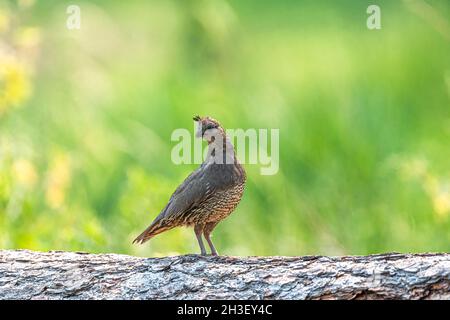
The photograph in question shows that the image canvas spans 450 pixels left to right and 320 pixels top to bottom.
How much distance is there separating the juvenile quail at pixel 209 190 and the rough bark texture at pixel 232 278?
0.84 ft

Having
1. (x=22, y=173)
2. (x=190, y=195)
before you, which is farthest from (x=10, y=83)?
(x=190, y=195)

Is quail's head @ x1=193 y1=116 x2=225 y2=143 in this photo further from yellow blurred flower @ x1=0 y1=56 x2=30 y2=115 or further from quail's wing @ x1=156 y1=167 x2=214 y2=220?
yellow blurred flower @ x1=0 y1=56 x2=30 y2=115

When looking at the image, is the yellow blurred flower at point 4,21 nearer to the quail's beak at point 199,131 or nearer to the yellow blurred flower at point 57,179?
the yellow blurred flower at point 57,179

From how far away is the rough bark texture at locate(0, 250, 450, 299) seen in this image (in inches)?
153

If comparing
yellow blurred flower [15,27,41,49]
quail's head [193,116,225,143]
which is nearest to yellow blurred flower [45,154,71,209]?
yellow blurred flower [15,27,41,49]

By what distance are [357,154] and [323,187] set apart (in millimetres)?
292

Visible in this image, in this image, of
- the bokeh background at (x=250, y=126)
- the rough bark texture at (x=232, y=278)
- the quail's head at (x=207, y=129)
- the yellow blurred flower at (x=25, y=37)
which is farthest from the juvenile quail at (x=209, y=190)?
the yellow blurred flower at (x=25, y=37)

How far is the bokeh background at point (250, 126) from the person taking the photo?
6078mm

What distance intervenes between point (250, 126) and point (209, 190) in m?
→ 2.55

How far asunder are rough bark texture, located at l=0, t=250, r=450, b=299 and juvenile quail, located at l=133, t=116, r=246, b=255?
0.26 meters

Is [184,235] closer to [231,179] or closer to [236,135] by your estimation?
[236,135]

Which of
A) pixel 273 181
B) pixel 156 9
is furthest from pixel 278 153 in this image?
pixel 156 9

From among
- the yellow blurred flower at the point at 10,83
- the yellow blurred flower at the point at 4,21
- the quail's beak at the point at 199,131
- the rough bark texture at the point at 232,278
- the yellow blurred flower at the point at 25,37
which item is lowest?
the rough bark texture at the point at 232,278

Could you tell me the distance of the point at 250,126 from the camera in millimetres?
6891
